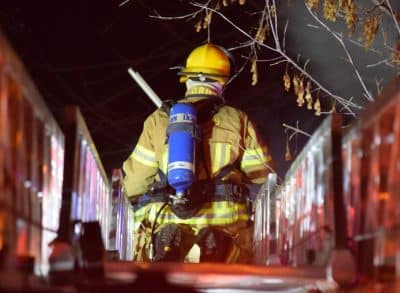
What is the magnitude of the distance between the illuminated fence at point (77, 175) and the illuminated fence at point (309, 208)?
132cm

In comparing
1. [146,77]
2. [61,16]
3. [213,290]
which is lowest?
[213,290]

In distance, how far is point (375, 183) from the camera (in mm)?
3861

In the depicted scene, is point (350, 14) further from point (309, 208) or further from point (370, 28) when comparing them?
point (309, 208)

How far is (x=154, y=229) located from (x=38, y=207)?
2494mm

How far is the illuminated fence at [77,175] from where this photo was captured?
4219mm

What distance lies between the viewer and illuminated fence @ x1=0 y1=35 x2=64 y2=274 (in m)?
3.29

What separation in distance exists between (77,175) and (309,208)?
142cm

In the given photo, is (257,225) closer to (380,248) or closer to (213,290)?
(213,290)

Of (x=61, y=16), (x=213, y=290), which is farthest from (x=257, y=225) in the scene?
(x=61, y=16)

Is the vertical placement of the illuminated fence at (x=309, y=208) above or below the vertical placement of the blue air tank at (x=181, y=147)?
below

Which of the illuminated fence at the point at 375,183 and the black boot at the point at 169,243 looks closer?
the illuminated fence at the point at 375,183

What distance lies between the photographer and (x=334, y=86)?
14719 millimetres

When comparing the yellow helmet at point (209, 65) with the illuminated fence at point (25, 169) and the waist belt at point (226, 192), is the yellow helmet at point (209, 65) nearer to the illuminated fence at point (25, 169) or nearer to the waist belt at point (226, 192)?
the waist belt at point (226, 192)

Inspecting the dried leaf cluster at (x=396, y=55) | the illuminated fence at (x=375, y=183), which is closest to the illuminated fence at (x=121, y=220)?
the illuminated fence at (x=375, y=183)
